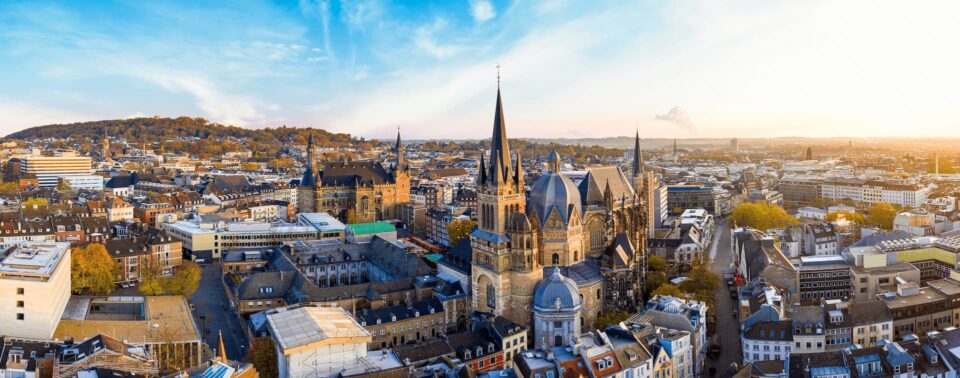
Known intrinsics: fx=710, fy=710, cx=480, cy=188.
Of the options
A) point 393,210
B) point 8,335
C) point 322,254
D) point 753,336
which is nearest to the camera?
point 8,335

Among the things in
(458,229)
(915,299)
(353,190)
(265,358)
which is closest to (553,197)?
(265,358)

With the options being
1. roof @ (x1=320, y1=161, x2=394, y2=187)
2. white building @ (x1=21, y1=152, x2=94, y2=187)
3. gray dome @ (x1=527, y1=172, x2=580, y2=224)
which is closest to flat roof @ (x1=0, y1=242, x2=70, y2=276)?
gray dome @ (x1=527, y1=172, x2=580, y2=224)

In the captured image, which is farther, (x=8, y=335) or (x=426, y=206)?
(x=426, y=206)

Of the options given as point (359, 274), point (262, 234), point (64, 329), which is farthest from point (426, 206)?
point (64, 329)

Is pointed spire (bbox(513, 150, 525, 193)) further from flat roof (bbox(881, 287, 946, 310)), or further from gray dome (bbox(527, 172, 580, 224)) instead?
flat roof (bbox(881, 287, 946, 310))

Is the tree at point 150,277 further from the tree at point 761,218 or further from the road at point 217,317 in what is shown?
the tree at point 761,218

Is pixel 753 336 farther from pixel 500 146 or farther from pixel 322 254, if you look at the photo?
pixel 322 254

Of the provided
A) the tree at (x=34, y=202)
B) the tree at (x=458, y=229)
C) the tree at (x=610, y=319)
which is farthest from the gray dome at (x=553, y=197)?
the tree at (x=34, y=202)
